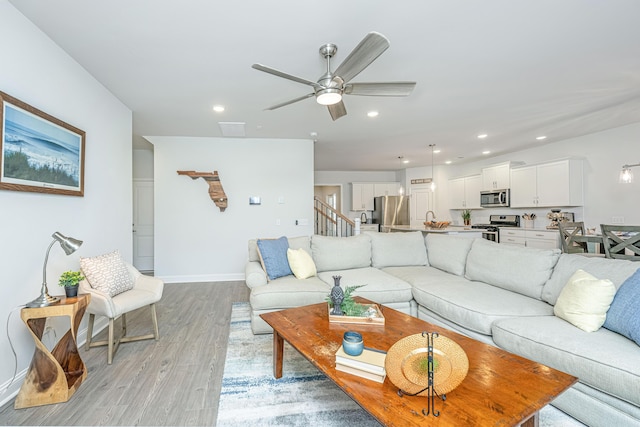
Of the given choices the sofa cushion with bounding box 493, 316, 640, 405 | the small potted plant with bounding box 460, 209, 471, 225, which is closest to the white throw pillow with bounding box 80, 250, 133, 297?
the sofa cushion with bounding box 493, 316, 640, 405

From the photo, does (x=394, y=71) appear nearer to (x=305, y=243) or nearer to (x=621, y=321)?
(x=305, y=243)

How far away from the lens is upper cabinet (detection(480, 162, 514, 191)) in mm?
6277

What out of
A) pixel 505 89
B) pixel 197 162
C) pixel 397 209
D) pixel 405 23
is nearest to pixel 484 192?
pixel 397 209

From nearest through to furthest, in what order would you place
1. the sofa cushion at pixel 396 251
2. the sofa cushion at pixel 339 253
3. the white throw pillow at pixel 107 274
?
1. the white throw pillow at pixel 107 274
2. the sofa cushion at pixel 339 253
3. the sofa cushion at pixel 396 251

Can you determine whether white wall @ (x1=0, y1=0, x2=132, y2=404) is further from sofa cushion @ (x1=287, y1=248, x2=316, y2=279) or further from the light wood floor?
sofa cushion @ (x1=287, y1=248, x2=316, y2=279)

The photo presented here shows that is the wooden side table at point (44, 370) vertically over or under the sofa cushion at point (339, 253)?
under

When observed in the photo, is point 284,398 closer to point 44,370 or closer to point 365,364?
point 365,364

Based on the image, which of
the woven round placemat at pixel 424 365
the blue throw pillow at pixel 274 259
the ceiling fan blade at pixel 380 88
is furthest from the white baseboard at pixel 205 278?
the woven round placemat at pixel 424 365

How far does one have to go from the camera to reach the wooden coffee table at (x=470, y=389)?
3.47ft

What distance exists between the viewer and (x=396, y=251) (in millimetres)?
3768

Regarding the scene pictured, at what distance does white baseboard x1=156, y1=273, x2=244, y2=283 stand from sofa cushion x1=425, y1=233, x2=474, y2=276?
330cm

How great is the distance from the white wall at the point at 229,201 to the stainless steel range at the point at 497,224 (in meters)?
4.36

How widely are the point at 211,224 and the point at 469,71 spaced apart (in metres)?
4.39

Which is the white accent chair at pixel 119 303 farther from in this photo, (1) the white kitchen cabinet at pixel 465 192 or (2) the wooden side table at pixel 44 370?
(1) the white kitchen cabinet at pixel 465 192
